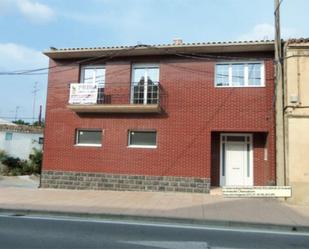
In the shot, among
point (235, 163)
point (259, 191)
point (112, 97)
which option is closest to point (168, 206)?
point (259, 191)

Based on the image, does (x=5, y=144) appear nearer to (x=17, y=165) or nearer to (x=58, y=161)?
(x=17, y=165)

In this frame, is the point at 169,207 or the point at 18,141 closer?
the point at 169,207

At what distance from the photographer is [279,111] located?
578 inches

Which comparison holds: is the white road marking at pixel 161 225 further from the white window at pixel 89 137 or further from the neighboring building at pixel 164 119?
the white window at pixel 89 137

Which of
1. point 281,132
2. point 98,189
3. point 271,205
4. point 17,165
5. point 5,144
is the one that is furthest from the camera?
point 5,144

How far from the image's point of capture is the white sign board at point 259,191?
14125 millimetres

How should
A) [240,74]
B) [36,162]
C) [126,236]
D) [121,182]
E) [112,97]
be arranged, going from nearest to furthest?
[126,236] → [240,74] → [121,182] → [112,97] → [36,162]

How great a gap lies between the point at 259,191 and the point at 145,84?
6620 mm

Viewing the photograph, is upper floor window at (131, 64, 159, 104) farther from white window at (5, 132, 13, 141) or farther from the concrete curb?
white window at (5, 132, 13, 141)

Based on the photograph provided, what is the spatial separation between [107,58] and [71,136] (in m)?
3.87

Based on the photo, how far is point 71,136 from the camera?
1812 centimetres

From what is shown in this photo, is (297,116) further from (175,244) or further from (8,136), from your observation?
(8,136)

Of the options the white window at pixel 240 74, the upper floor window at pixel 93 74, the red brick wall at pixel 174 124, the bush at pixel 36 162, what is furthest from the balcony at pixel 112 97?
the bush at pixel 36 162

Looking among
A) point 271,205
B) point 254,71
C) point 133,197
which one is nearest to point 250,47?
point 254,71
